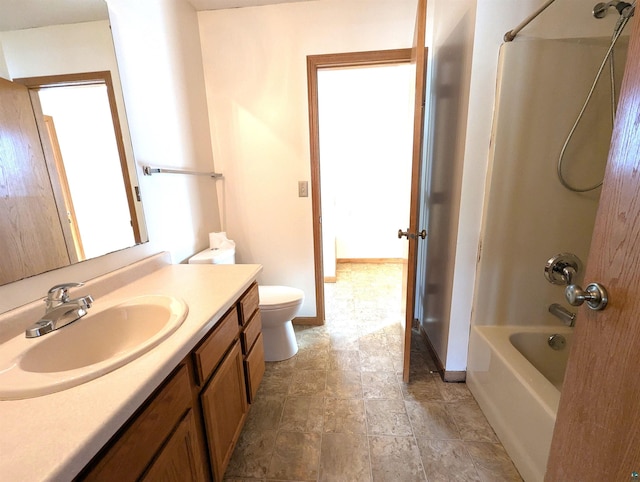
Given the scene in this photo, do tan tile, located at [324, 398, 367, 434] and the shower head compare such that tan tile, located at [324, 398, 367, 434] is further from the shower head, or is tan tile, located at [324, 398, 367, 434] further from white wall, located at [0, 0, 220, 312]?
the shower head

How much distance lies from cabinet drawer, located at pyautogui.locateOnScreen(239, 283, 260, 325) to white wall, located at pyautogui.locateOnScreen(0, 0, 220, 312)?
563 millimetres

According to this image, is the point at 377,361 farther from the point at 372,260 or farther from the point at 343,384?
the point at 372,260

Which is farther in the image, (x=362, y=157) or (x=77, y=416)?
(x=362, y=157)

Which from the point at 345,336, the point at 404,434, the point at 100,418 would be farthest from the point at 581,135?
the point at 100,418

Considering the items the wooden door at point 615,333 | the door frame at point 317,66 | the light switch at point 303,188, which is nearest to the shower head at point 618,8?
the wooden door at point 615,333

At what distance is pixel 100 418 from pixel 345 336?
1809 millimetres

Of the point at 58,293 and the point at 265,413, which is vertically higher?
the point at 58,293

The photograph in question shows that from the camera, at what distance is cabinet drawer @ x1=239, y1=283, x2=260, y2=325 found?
1.20 meters

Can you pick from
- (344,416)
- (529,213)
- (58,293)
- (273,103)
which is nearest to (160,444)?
(58,293)

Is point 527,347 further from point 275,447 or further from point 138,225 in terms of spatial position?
point 138,225

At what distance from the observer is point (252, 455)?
124cm

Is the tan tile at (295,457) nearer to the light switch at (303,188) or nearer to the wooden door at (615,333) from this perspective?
the wooden door at (615,333)

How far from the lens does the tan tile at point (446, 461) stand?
3.69 ft

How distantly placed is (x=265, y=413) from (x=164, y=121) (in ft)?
5.64
